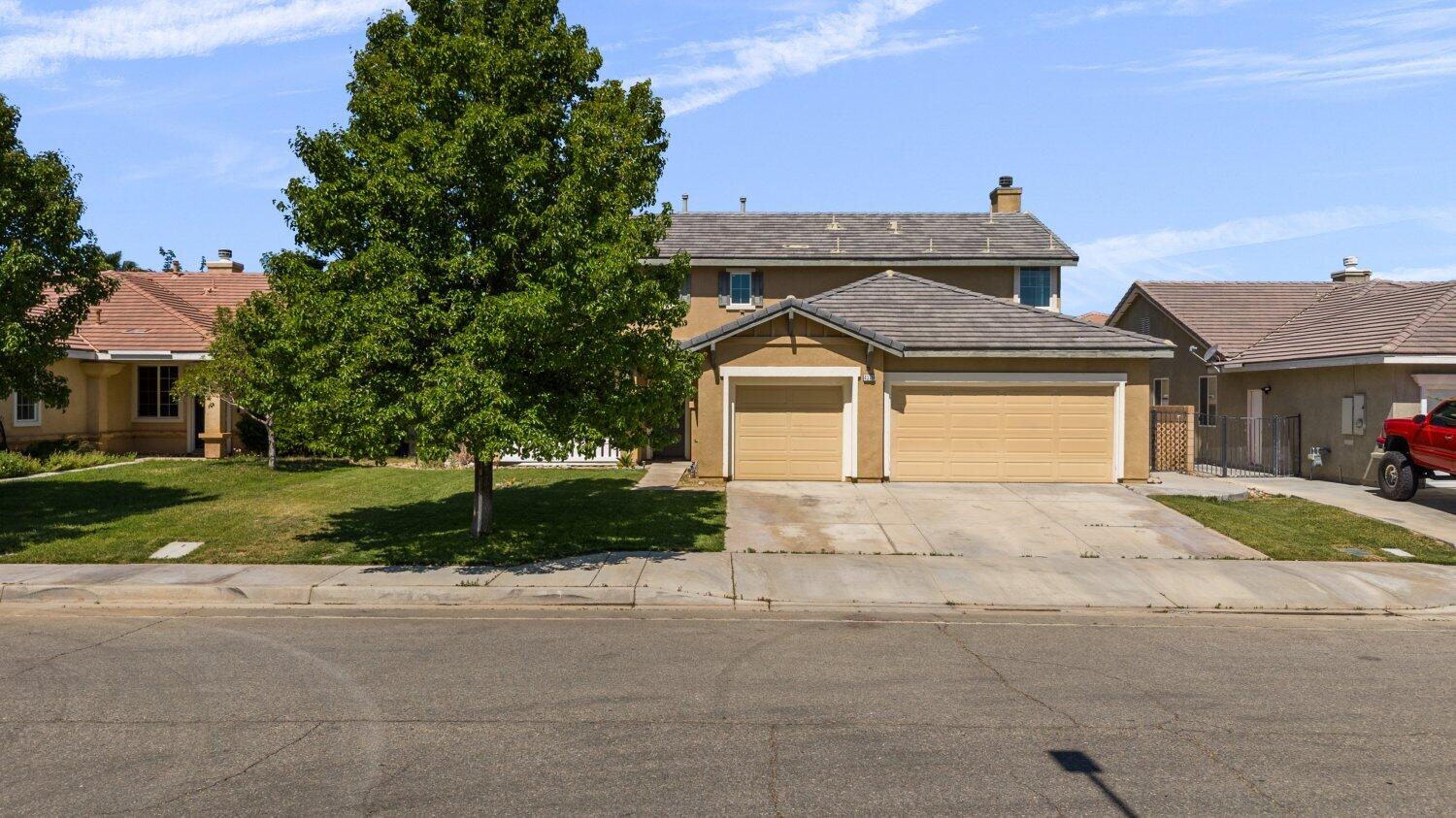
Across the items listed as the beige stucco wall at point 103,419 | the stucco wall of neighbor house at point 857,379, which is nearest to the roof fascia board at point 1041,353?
the stucco wall of neighbor house at point 857,379

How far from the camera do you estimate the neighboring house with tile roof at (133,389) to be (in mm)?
24078

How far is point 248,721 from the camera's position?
636cm

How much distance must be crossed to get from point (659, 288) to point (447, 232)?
2918mm

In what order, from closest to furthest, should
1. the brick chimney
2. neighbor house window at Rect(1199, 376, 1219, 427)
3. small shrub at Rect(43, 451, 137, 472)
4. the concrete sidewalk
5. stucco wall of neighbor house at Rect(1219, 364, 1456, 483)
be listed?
the concrete sidewalk < stucco wall of neighbor house at Rect(1219, 364, 1456, 483) < small shrub at Rect(43, 451, 137, 472) < neighbor house window at Rect(1199, 376, 1219, 427) < the brick chimney

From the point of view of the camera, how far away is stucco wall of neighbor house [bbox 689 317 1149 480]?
20.0 metres

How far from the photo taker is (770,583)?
37.1 ft

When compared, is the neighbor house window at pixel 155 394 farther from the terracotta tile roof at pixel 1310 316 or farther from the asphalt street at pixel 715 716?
the terracotta tile roof at pixel 1310 316

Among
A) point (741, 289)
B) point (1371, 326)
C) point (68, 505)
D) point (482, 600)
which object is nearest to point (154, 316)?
point (68, 505)

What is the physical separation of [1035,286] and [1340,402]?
877 cm

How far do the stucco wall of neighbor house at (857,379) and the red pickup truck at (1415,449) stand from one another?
14.4ft

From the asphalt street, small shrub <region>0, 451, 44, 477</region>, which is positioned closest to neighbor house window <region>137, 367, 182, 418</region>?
small shrub <region>0, 451, 44, 477</region>

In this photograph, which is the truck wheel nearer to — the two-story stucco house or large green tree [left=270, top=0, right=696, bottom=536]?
the two-story stucco house

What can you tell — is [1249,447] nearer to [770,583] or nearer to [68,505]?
[770,583]

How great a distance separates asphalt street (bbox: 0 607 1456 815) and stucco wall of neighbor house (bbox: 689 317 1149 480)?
10.2 metres
